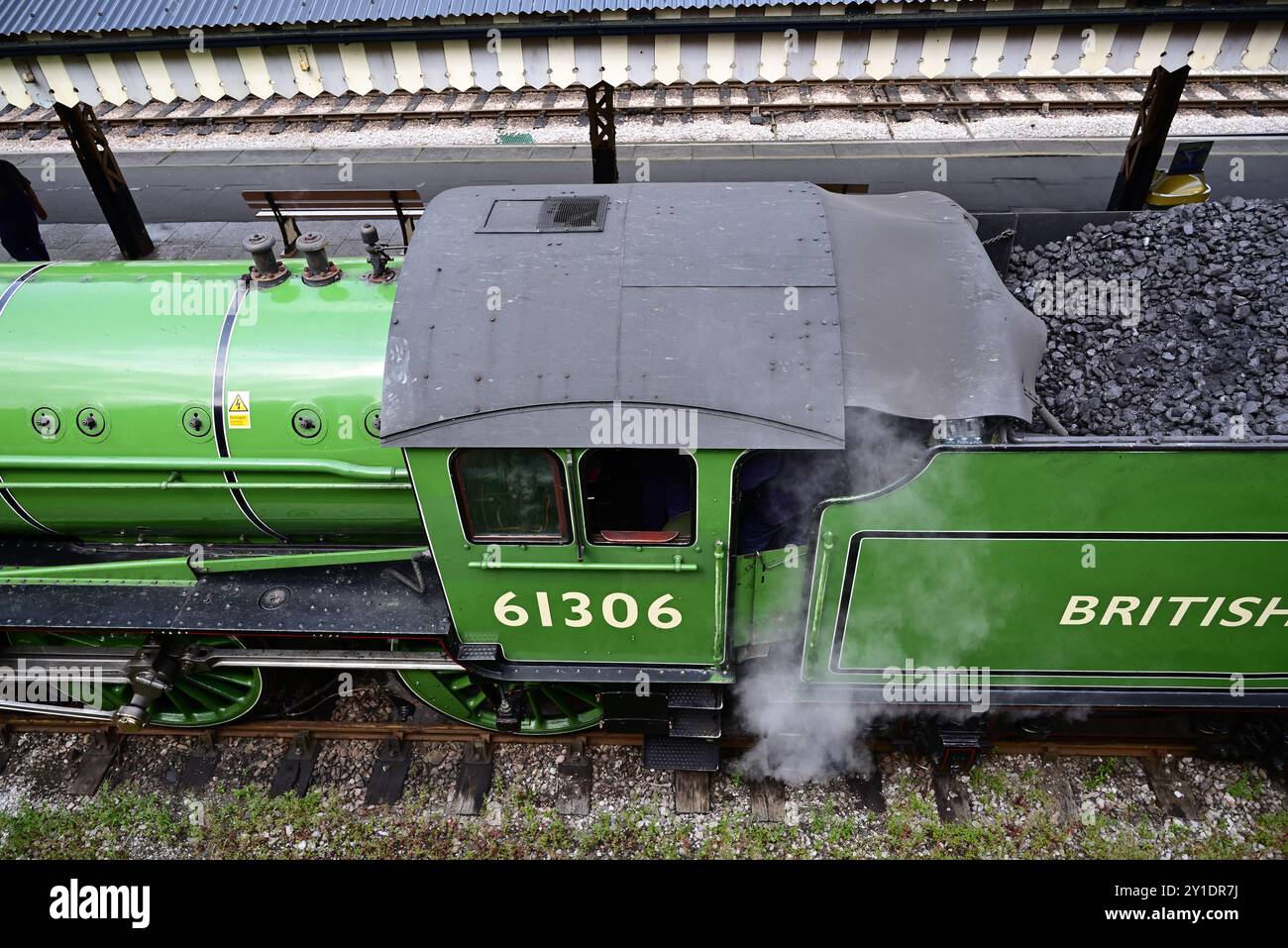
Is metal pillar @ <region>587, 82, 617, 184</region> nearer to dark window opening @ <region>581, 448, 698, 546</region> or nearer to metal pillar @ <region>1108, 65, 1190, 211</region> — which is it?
metal pillar @ <region>1108, 65, 1190, 211</region>

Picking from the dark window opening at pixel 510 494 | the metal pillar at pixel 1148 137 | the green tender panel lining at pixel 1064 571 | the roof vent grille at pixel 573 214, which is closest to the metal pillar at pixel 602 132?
the roof vent grille at pixel 573 214

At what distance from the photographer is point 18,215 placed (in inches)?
373

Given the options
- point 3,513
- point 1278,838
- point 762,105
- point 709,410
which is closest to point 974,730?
point 1278,838

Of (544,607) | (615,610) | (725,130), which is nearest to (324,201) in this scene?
(544,607)

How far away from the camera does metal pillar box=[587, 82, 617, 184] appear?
28.5 ft

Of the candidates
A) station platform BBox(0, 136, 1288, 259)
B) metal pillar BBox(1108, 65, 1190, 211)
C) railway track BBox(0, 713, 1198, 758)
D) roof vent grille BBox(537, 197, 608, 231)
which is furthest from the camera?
station platform BBox(0, 136, 1288, 259)

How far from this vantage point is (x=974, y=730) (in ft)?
16.6

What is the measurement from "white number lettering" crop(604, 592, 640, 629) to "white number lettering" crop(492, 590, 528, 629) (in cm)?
44

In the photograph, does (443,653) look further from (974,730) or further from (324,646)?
(974,730)

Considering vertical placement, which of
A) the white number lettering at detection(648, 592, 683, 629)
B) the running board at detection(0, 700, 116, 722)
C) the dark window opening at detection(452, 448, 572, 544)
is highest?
the dark window opening at detection(452, 448, 572, 544)

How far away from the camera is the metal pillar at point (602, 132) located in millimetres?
8695

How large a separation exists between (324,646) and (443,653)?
2.49 ft

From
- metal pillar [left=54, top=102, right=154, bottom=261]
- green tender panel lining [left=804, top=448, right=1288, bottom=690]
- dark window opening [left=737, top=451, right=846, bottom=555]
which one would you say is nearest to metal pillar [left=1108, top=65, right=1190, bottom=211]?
green tender panel lining [left=804, top=448, right=1288, bottom=690]

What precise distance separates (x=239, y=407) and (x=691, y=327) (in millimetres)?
2583
